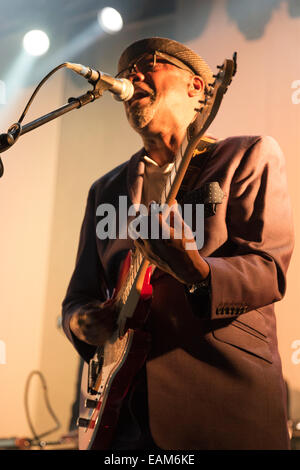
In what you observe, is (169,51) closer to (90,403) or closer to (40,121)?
(40,121)

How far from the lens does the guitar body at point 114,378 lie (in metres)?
1.49

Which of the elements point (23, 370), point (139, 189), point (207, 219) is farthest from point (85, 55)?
point (207, 219)

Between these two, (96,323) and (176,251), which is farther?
(96,323)

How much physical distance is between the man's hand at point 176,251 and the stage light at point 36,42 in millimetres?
2852

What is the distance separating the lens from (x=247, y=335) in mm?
1429

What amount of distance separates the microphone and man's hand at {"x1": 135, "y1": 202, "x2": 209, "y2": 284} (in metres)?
0.52

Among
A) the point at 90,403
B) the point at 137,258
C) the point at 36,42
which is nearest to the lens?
the point at 137,258

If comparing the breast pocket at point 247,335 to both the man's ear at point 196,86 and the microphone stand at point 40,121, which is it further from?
the man's ear at point 196,86

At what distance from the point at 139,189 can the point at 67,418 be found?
1867 millimetres

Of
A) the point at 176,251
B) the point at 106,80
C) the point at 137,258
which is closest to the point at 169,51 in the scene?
the point at 106,80

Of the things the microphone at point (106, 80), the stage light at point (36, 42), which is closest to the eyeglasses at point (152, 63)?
the microphone at point (106, 80)

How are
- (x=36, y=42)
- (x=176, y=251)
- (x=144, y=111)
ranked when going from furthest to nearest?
1. (x=36, y=42)
2. (x=144, y=111)
3. (x=176, y=251)

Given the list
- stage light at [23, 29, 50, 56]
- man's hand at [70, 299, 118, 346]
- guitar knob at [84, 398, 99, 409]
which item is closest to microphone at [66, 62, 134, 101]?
man's hand at [70, 299, 118, 346]

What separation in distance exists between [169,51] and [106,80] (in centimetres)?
49
